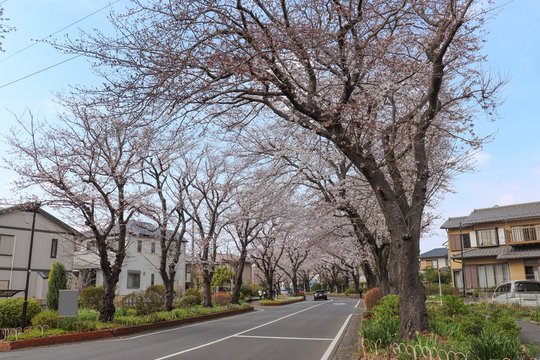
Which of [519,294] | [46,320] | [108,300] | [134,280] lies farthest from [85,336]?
[134,280]

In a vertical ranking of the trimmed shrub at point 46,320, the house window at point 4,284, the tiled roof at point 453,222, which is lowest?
the trimmed shrub at point 46,320

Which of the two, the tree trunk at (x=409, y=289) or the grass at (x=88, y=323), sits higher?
the tree trunk at (x=409, y=289)

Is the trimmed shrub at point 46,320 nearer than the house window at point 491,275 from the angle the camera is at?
Yes

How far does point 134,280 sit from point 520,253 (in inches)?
1389

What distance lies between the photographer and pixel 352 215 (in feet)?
56.5

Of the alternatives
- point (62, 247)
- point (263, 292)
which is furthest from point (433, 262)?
point (62, 247)

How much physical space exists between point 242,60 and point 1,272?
98.8 feet

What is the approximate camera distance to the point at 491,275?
127 feet

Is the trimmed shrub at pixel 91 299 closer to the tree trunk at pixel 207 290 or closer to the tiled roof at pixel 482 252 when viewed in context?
the tree trunk at pixel 207 290

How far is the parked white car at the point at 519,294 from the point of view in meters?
23.1

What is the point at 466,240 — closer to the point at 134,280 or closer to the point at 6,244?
the point at 134,280

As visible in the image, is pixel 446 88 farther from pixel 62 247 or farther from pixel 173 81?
pixel 62 247

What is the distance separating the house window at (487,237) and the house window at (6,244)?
38.9 metres

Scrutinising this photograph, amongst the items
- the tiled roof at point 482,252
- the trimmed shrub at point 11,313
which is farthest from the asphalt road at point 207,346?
the tiled roof at point 482,252
